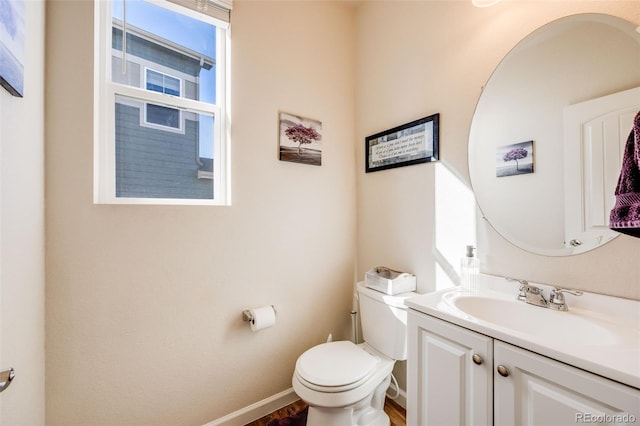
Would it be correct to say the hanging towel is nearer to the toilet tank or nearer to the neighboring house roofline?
the toilet tank

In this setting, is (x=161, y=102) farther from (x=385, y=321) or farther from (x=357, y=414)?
(x=357, y=414)

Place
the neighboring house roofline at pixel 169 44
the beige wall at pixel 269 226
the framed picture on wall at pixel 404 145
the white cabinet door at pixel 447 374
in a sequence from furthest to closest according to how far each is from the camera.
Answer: the framed picture on wall at pixel 404 145 → the neighboring house roofline at pixel 169 44 → the beige wall at pixel 269 226 → the white cabinet door at pixel 447 374

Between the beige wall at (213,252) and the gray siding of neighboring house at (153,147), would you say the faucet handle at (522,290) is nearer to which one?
the beige wall at (213,252)

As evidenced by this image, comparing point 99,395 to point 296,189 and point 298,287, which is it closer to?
point 298,287

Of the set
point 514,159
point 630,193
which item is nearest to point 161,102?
point 514,159

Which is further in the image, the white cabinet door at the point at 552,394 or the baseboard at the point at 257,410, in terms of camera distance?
the baseboard at the point at 257,410

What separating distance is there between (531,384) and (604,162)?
2.66ft

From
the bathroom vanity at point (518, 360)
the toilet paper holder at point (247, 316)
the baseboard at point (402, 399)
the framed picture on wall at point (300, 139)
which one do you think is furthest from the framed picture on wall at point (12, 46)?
the baseboard at point (402, 399)

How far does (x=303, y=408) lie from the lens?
1666 millimetres

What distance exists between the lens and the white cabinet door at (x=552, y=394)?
2.00 feet

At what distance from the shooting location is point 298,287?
173cm

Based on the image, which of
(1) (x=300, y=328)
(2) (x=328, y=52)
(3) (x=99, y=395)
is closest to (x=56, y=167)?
(3) (x=99, y=395)

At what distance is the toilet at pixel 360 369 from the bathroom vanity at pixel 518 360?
28 centimetres

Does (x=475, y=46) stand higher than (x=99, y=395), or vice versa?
(x=475, y=46)
